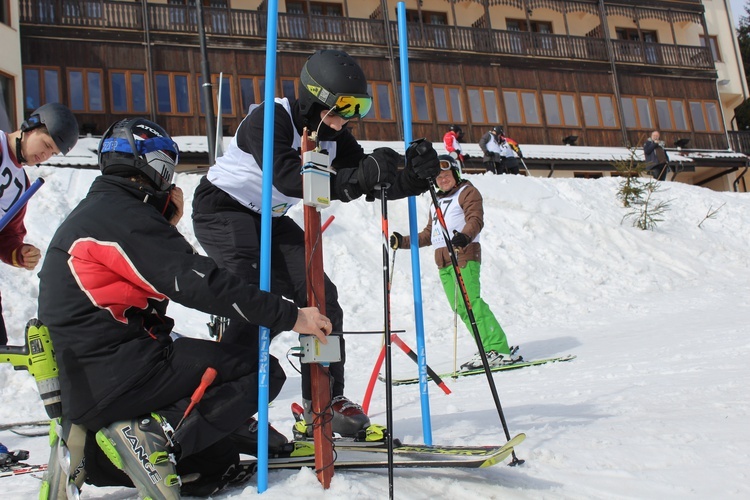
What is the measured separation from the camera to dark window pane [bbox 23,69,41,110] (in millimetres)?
18734

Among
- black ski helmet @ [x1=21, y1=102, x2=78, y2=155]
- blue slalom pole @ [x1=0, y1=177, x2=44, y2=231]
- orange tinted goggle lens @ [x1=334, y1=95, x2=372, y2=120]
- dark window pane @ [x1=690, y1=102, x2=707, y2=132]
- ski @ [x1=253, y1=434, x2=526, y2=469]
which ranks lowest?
ski @ [x1=253, y1=434, x2=526, y2=469]

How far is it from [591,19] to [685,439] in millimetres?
27770

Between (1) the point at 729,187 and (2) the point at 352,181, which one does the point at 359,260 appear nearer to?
(2) the point at 352,181

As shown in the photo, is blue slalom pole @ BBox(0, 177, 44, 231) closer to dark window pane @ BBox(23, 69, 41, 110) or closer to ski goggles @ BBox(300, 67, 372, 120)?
ski goggles @ BBox(300, 67, 372, 120)

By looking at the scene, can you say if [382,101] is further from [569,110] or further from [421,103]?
[569,110]

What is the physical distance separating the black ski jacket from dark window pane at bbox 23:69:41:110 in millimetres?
18317

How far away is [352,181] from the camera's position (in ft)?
10.5

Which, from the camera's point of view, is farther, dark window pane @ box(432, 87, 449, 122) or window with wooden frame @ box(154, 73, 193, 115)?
dark window pane @ box(432, 87, 449, 122)

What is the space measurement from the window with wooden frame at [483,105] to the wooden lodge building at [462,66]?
0.13ft

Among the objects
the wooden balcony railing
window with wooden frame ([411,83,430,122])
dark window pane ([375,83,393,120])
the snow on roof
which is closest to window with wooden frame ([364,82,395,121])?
dark window pane ([375,83,393,120])

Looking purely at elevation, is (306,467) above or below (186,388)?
below

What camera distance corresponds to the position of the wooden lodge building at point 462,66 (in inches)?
770

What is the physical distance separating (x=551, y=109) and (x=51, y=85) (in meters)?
16.1

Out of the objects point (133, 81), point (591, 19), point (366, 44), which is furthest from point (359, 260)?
point (591, 19)
